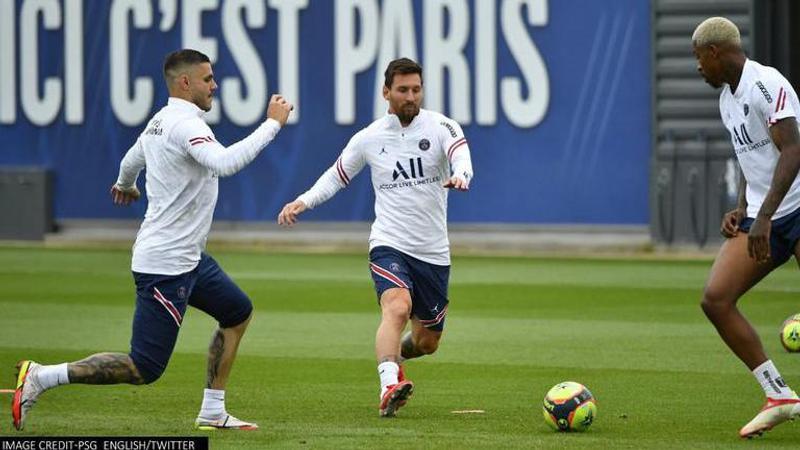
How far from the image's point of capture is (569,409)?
1052 centimetres

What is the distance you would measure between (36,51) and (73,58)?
2.43 feet

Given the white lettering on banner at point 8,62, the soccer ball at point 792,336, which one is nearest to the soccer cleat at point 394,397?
the soccer ball at point 792,336

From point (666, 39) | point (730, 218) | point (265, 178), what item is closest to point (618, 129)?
point (666, 39)

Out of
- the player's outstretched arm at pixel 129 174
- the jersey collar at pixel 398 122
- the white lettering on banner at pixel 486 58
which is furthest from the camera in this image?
the white lettering on banner at pixel 486 58

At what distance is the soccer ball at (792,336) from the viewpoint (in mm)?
14867

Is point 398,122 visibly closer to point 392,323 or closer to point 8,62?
point 392,323

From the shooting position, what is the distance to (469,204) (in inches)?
1157

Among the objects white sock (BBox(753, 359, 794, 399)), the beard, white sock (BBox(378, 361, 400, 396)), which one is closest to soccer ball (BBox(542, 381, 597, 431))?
white sock (BBox(753, 359, 794, 399))

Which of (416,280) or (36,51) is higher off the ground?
(36,51)

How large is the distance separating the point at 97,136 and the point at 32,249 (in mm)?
3087

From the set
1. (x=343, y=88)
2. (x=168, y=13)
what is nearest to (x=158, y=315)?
(x=343, y=88)

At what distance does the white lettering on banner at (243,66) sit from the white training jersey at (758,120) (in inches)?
804

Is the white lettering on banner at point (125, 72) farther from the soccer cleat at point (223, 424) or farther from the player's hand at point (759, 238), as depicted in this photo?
the player's hand at point (759, 238)

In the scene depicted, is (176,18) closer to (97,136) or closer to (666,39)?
(97,136)
